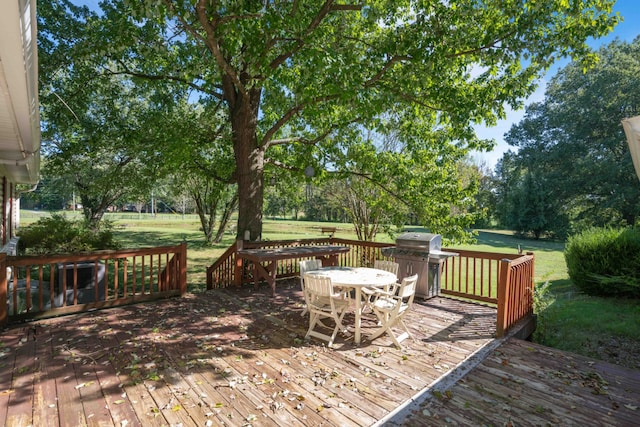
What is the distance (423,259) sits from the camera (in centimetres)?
623

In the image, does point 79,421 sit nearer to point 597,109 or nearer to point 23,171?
point 23,171

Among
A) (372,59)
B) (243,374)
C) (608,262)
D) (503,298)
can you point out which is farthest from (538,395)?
(608,262)

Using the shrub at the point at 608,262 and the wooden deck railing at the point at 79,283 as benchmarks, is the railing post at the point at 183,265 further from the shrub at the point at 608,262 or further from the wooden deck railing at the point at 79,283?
the shrub at the point at 608,262

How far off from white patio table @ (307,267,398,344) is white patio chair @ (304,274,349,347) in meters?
0.18

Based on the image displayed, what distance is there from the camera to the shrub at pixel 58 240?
8197mm

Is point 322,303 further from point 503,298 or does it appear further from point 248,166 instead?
point 248,166

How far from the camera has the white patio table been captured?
4.33 meters

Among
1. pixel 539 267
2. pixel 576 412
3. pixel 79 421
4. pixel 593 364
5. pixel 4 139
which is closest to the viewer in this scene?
pixel 79 421

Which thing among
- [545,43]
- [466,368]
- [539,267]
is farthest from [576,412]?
[539,267]

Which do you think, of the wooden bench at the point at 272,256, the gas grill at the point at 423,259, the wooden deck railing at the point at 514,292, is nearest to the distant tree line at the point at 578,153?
the gas grill at the point at 423,259

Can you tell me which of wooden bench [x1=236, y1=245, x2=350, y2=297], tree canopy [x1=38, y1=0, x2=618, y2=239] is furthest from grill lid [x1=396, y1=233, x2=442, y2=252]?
tree canopy [x1=38, y1=0, x2=618, y2=239]

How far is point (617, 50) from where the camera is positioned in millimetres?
24422

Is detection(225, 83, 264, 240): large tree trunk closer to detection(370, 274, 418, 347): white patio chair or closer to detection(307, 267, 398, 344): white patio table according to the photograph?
detection(307, 267, 398, 344): white patio table

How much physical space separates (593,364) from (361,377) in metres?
2.70
